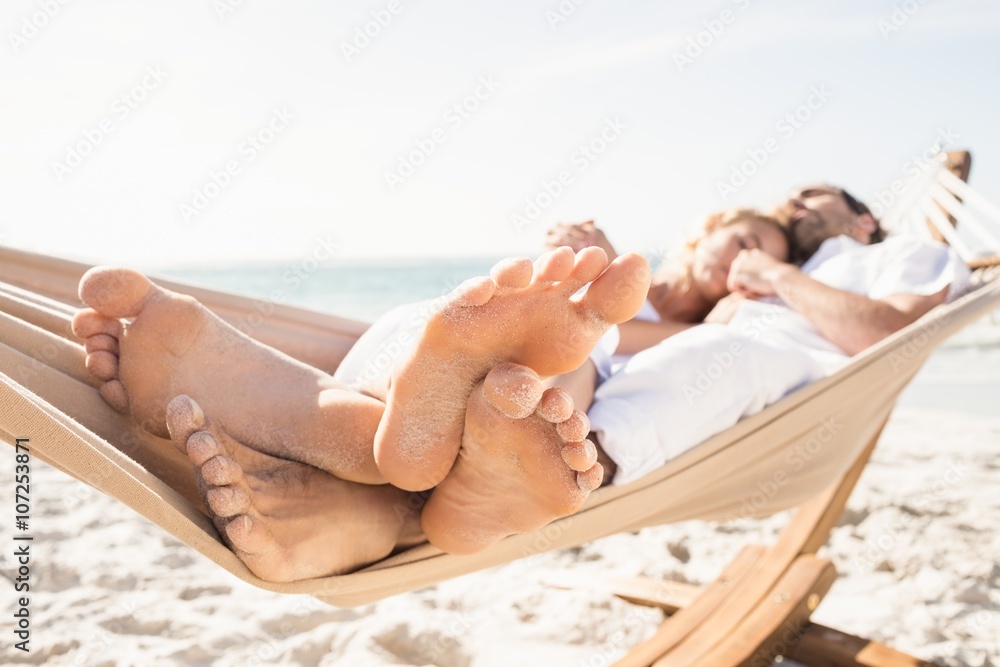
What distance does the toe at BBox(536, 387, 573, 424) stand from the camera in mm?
654

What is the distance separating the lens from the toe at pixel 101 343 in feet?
2.70

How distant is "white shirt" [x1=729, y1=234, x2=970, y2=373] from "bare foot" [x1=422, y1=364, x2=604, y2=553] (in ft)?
2.25

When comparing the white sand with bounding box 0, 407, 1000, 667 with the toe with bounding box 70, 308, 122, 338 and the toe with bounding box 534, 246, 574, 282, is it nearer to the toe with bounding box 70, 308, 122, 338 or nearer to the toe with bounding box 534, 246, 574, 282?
the toe with bounding box 70, 308, 122, 338

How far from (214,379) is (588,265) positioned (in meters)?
0.41

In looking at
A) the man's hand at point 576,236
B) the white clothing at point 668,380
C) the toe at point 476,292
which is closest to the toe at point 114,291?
the white clothing at point 668,380

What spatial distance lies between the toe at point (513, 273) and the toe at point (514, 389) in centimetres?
8

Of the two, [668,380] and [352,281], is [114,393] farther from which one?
[352,281]

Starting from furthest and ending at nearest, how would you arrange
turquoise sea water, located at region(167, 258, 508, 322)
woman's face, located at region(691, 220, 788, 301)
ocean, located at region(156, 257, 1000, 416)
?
turquoise sea water, located at region(167, 258, 508, 322)
ocean, located at region(156, 257, 1000, 416)
woman's face, located at region(691, 220, 788, 301)

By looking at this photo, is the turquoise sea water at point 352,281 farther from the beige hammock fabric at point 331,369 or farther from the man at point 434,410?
the man at point 434,410

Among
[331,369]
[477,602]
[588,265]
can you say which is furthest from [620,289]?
[477,602]

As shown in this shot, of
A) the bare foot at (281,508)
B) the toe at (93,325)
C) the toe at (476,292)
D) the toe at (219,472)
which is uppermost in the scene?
the toe at (476,292)

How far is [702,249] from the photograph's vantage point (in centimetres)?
157

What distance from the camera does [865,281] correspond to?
4.66 ft

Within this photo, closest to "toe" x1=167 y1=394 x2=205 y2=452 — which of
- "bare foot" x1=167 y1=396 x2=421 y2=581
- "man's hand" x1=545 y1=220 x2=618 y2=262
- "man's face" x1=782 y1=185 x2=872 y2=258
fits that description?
"bare foot" x1=167 y1=396 x2=421 y2=581
